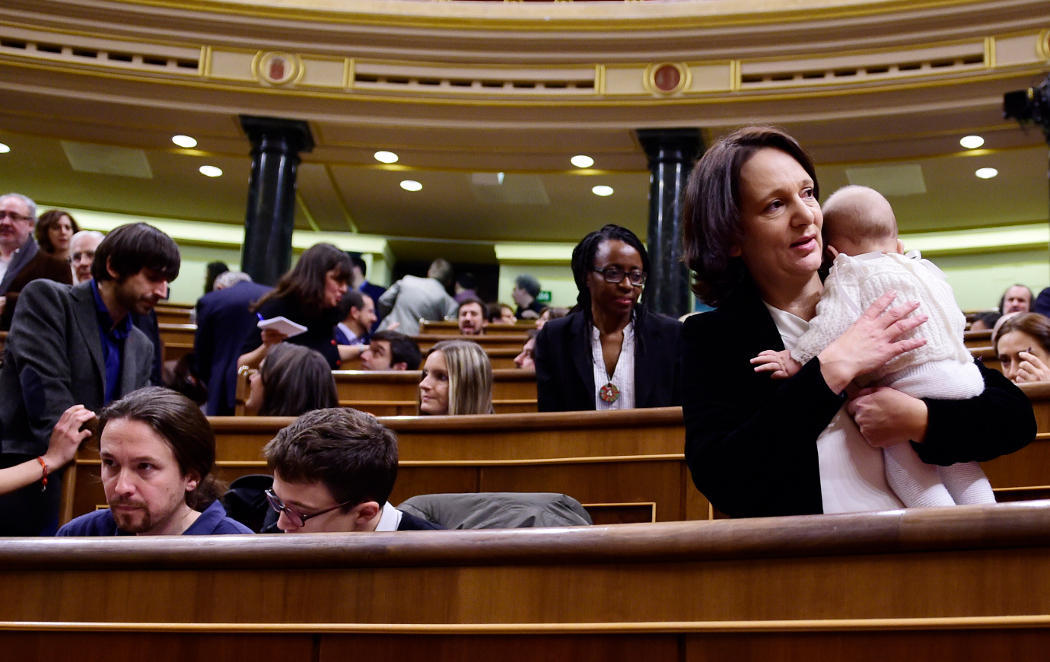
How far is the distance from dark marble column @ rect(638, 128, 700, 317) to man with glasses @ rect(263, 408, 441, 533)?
15.8 feet

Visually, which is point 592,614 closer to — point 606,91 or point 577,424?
point 577,424

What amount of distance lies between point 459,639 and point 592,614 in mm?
157

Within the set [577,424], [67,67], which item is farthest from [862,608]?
[67,67]

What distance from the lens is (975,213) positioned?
9.02m

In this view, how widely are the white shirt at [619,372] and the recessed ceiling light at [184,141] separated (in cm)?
Result: 577

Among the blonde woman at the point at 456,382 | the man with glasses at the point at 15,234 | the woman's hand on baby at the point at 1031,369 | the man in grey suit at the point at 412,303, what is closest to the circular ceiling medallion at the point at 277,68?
→ the man in grey suit at the point at 412,303

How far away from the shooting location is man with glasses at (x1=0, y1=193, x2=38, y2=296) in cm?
434

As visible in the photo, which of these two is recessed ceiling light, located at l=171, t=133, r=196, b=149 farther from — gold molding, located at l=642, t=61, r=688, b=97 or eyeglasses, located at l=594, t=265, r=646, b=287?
eyeglasses, located at l=594, t=265, r=646, b=287

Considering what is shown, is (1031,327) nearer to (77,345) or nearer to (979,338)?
(979,338)

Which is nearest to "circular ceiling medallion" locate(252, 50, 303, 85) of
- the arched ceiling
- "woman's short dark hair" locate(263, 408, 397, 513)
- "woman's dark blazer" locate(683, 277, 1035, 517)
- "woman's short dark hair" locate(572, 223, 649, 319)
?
the arched ceiling

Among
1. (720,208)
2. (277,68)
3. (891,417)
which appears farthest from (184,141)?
(891,417)

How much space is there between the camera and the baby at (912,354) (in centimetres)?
116

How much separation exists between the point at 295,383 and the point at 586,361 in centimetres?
84

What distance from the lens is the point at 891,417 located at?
3.62 feet
